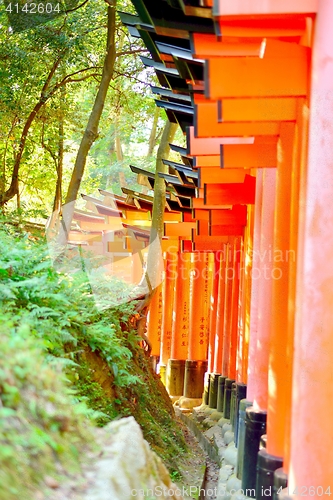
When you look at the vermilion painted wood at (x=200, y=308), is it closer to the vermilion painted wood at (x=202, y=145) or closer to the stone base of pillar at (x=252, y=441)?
the vermilion painted wood at (x=202, y=145)

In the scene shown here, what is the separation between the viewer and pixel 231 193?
36.6ft

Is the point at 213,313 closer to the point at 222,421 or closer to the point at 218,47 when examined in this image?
the point at 222,421

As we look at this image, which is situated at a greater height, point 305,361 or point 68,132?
point 68,132

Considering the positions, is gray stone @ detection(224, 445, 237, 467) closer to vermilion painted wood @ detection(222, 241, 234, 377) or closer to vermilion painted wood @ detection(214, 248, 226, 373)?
vermilion painted wood @ detection(222, 241, 234, 377)

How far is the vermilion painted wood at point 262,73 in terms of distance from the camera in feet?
19.3

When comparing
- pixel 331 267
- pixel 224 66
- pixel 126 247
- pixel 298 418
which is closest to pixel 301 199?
pixel 331 267

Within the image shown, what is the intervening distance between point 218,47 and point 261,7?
119 centimetres

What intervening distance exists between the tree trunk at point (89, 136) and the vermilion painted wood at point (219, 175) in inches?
124

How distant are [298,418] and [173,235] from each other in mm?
12234

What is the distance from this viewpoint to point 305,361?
521 centimetres

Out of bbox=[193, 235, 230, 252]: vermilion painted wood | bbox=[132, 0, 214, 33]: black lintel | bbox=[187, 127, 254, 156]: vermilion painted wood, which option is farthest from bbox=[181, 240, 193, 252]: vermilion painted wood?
bbox=[132, 0, 214, 33]: black lintel

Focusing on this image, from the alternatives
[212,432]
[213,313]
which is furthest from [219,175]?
[213,313]

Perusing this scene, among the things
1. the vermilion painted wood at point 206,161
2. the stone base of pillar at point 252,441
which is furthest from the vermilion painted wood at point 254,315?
the vermilion painted wood at point 206,161

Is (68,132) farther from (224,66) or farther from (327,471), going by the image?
(327,471)
